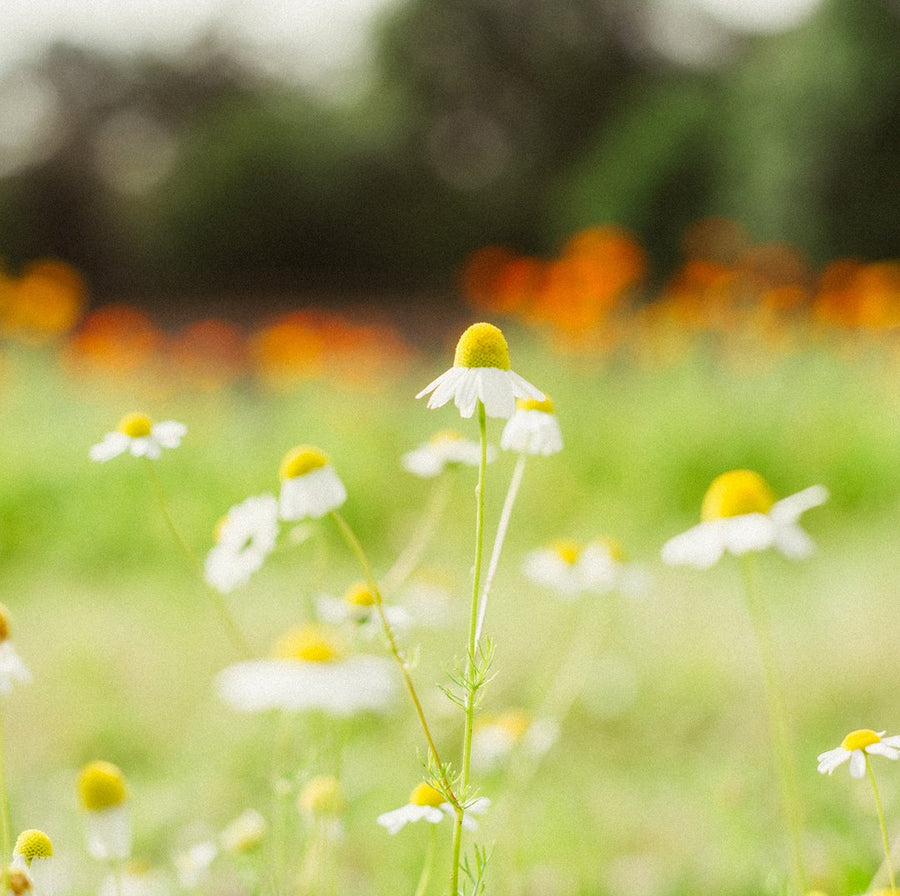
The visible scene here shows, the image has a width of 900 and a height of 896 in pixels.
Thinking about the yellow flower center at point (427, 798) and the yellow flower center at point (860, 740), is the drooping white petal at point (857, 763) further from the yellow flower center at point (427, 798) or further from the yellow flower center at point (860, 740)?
the yellow flower center at point (427, 798)

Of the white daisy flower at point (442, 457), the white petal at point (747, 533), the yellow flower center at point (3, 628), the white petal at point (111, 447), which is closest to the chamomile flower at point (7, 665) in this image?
the yellow flower center at point (3, 628)

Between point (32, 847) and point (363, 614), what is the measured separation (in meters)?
0.28

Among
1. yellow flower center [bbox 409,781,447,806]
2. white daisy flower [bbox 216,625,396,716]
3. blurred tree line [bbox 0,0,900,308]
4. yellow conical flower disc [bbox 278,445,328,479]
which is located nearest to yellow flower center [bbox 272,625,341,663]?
white daisy flower [bbox 216,625,396,716]

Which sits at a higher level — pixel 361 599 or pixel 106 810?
pixel 361 599

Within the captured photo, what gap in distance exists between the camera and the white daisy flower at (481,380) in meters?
0.66

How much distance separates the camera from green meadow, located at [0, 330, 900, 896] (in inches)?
59.0

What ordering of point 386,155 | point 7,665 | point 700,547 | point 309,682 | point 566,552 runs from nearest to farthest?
point 309,682, point 7,665, point 700,547, point 566,552, point 386,155

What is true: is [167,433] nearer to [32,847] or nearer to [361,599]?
[361,599]

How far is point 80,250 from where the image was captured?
902cm

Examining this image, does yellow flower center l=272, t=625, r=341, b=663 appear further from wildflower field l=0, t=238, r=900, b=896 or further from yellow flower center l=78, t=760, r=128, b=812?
yellow flower center l=78, t=760, r=128, b=812

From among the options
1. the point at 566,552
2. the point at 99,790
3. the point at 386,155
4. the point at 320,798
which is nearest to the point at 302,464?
the point at 99,790

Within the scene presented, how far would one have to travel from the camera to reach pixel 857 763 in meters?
0.76

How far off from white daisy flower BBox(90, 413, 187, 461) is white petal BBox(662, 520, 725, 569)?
376 mm

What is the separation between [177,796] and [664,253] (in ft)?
22.4
